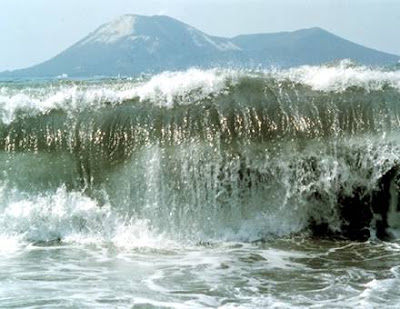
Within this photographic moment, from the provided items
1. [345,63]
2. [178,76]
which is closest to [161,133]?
[178,76]

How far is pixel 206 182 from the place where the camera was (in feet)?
34.3

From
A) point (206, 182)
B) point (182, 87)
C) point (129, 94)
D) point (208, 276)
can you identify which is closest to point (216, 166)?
point (206, 182)

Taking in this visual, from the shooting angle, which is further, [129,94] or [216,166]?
[129,94]

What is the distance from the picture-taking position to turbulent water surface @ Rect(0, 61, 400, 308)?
27.9 feet

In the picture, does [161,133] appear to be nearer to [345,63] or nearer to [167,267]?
[167,267]

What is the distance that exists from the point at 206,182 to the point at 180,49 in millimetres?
118622

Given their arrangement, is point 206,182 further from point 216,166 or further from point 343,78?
point 343,78

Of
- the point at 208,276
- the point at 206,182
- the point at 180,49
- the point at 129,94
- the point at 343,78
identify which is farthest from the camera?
the point at 180,49

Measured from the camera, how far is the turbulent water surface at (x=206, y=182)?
334 inches

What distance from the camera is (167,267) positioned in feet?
27.4

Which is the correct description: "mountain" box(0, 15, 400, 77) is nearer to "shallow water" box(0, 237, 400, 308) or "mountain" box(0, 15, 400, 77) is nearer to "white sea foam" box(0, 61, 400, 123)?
"white sea foam" box(0, 61, 400, 123)

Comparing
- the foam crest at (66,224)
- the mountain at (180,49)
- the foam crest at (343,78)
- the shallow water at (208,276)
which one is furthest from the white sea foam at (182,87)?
the mountain at (180,49)

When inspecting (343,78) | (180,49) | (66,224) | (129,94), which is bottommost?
(66,224)

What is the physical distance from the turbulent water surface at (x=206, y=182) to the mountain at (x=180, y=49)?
8451 centimetres
